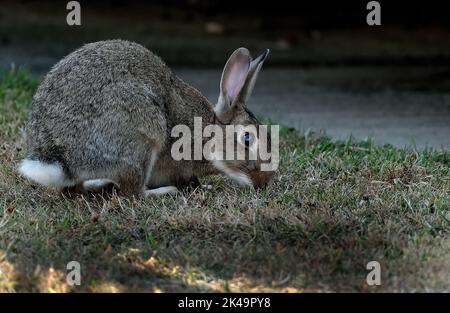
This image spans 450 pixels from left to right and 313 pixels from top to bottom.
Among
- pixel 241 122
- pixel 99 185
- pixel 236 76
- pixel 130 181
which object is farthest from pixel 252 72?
pixel 99 185

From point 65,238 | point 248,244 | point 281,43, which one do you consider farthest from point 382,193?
point 281,43

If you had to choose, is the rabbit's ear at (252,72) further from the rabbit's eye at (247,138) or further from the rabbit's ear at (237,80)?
the rabbit's eye at (247,138)

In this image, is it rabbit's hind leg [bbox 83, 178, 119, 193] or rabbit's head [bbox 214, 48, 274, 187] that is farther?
rabbit's head [bbox 214, 48, 274, 187]

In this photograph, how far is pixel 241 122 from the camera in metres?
6.12

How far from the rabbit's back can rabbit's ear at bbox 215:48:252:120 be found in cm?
46

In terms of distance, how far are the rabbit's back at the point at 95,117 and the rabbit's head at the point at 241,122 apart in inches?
18.9

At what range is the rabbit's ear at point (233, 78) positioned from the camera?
596cm

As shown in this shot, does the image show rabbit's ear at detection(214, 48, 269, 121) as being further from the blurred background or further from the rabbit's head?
the blurred background

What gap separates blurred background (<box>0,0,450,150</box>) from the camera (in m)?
8.35

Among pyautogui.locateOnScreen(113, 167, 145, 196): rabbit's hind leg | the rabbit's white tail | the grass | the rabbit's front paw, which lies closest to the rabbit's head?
the grass

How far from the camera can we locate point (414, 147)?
22.3 ft

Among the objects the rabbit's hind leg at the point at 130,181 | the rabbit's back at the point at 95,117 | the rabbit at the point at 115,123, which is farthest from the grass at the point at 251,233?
the rabbit's back at the point at 95,117
